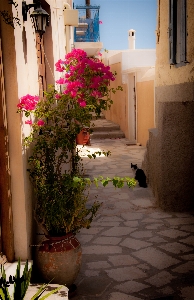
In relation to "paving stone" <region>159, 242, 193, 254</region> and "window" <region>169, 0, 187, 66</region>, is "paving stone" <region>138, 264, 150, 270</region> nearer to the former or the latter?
"paving stone" <region>159, 242, 193, 254</region>

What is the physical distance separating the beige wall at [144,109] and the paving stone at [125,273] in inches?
395

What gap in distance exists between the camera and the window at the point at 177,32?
7418mm

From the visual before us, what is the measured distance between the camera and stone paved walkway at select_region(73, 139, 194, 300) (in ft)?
15.4

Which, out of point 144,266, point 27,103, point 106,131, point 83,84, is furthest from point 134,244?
point 106,131

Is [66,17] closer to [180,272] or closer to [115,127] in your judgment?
[180,272]

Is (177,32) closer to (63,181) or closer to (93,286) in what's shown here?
(63,181)

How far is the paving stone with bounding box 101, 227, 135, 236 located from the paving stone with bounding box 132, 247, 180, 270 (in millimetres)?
803

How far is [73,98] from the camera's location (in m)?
4.83

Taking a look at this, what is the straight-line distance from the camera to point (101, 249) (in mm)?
5957

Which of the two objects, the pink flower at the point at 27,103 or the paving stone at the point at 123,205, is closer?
the pink flower at the point at 27,103

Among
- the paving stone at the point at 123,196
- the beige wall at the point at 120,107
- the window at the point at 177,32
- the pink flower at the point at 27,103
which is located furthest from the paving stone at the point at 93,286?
the beige wall at the point at 120,107

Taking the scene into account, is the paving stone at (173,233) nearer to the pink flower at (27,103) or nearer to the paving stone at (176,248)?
the paving stone at (176,248)

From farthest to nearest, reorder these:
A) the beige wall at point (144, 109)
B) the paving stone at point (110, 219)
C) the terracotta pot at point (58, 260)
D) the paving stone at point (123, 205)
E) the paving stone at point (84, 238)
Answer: the beige wall at point (144, 109) < the paving stone at point (123, 205) < the paving stone at point (110, 219) < the paving stone at point (84, 238) < the terracotta pot at point (58, 260)

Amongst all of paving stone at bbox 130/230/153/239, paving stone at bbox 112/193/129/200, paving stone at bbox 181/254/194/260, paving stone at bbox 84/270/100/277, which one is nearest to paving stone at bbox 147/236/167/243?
paving stone at bbox 130/230/153/239
